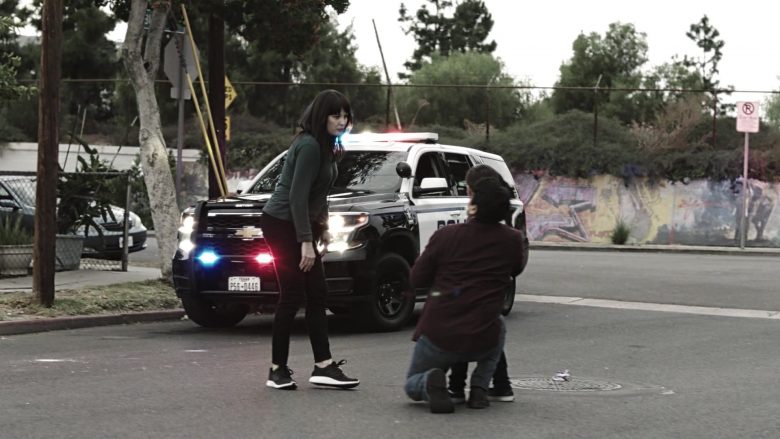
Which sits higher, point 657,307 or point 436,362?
point 436,362

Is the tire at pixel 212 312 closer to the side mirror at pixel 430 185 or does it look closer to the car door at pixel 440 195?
the car door at pixel 440 195

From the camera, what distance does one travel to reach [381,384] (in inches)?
319

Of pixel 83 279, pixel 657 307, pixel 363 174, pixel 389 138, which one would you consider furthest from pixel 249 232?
pixel 657 307

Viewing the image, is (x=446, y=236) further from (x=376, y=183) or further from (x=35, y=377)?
(x=376, y=183)

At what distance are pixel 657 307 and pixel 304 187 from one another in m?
8.06

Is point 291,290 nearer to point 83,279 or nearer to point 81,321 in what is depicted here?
point 81,321

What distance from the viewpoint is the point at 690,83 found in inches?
2581

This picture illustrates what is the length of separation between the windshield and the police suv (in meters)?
0.01

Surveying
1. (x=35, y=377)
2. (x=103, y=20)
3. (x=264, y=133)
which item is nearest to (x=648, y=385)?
(x=35, y=377)

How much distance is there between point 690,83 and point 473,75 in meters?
11.8

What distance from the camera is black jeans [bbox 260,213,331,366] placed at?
7672mm

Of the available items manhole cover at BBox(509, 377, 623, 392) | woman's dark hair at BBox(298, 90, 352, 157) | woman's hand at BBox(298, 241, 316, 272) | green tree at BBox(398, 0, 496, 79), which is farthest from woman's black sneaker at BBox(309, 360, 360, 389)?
green tree at BBox(398, 0, 496, 79)

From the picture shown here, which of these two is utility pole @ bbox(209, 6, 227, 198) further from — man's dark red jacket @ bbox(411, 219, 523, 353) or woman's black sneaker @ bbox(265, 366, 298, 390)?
man's dark red jacket @ bbox(411, 219, 523, 353)

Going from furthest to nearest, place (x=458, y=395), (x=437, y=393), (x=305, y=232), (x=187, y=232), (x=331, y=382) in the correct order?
(x=187, y=232) → (x=331, y=382) → (x=305, y=232) → (x=458, y=395) → (x=437, y=393)
